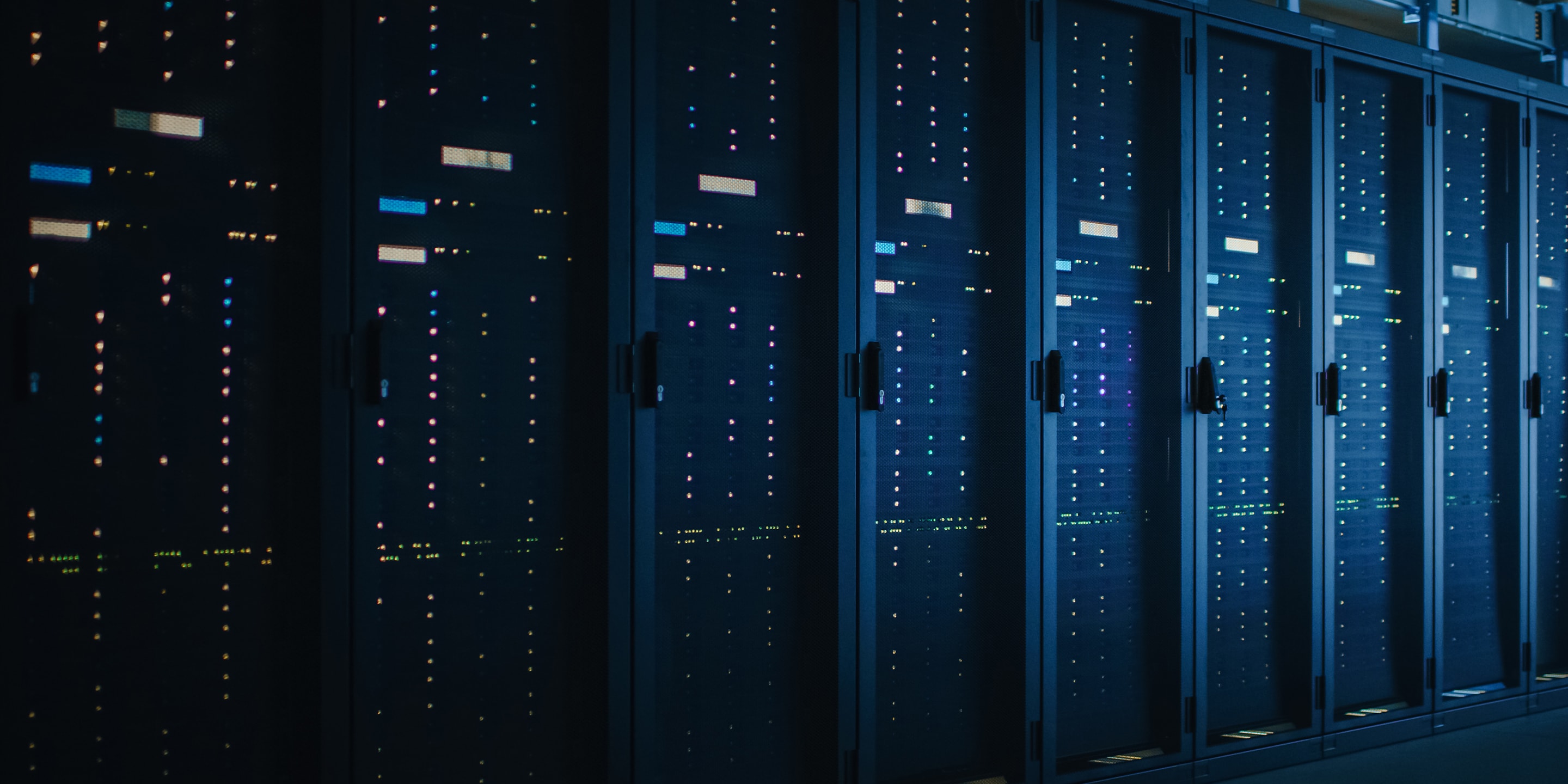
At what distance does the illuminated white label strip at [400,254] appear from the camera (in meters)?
2.07

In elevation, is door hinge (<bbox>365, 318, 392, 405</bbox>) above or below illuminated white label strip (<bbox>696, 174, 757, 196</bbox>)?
below

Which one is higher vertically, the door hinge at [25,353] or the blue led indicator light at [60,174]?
the blue led indicator light at [60,174]

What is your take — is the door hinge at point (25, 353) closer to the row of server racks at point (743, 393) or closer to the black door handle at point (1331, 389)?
the row of server racks at point (743, 393)

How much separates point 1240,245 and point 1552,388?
1.84 meters

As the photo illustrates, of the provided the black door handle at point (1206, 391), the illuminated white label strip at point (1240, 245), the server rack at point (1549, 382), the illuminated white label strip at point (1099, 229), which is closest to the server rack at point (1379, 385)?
the illuminated white label strip at point (1240, 245)

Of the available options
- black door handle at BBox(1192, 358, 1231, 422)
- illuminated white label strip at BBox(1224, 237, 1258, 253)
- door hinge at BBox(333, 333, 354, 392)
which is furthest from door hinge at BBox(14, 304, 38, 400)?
illuminated white label strip at BBox(1224, 237, 1258, 253)

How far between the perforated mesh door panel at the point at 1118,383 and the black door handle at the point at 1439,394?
4.18 feet

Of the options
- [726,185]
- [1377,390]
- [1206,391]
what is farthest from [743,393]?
[1377,390]

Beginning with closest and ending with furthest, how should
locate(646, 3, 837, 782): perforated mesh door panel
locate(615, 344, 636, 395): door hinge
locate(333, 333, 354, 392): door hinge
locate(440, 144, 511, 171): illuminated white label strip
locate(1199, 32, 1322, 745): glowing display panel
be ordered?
1. locate(333, 333, 354, 392): door hinge
2. locate(440, 144, 511, 171): illuminated white label strip
3. locate(615, 344, 636, 395): door hinge
4. locate(646, 3, 837, 782): perforated mesh door panel
5. locate(1199, 32, 1322, 745): glowing display panel

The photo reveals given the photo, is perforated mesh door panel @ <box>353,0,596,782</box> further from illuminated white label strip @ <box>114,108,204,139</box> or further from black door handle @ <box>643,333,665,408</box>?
illuminated white label strip @ <box>114,108,204,139</box>

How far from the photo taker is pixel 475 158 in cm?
218

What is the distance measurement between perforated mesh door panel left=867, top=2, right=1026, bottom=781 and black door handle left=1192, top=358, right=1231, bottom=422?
67cm

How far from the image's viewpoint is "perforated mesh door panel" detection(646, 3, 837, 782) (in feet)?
7.83

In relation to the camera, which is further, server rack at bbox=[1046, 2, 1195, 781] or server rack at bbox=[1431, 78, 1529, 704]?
server rack at bbox=[1431, 78, 1529, 704]
